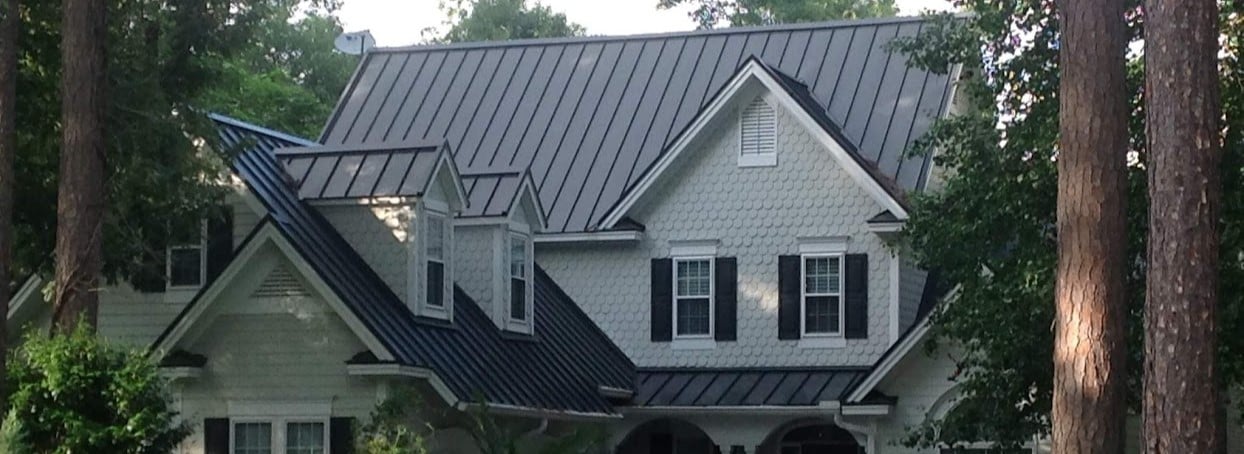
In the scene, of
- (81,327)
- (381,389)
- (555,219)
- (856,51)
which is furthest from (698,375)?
(81,327)

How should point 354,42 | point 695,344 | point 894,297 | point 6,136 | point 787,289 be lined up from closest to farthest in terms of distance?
point 6,136 → point 894,297 → point 787,289 → point 695,344 → point 354,42

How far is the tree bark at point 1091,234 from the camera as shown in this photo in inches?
703

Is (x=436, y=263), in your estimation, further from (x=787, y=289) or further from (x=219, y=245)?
(x=787, y=289)

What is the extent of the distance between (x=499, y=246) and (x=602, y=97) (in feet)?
30.3

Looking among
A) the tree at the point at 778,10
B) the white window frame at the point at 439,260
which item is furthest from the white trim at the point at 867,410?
the tree at the point at 778,10

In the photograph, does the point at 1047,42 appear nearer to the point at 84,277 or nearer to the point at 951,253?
the point at 951,253

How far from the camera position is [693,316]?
34.8 meters

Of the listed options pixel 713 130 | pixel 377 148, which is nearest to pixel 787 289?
pixel 713 130

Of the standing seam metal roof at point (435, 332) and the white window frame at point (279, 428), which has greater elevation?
the standing seam metal roof at point (435, 332)

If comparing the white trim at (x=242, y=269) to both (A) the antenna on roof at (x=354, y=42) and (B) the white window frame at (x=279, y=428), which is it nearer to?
(B) the white window frame at (x=279, y=428)

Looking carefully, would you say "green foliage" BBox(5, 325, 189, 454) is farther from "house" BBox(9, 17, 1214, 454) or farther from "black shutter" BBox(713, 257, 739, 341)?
"black shutter" BBox(713, 257, 739, 341)

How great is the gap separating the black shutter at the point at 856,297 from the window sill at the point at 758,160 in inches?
77.7

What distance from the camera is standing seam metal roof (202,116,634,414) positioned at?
84.3 feet

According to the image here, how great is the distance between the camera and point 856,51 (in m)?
37.1
